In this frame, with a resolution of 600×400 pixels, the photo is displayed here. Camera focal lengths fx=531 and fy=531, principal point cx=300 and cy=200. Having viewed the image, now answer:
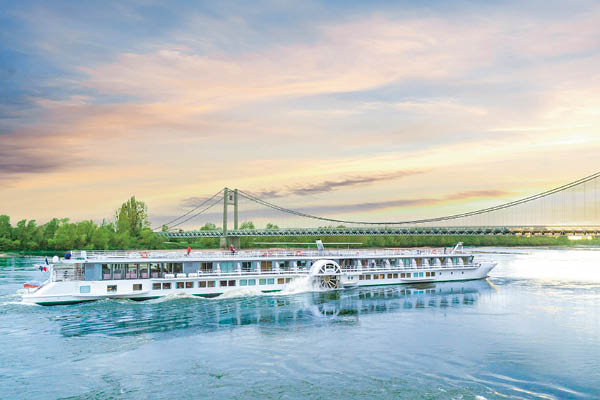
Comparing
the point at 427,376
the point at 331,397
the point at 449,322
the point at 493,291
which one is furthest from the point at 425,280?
the point at 331,397

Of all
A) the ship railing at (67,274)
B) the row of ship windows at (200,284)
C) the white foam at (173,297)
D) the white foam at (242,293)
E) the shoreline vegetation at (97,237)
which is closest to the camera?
the ship railing at (67,274)

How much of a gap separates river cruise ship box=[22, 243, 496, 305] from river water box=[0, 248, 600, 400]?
1815 millimetres

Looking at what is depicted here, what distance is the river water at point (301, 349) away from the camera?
79.0ft

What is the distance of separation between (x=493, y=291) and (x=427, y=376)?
3398 centimetres

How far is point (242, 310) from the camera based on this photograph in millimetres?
42750

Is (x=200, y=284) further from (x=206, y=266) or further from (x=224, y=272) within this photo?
(x=224, y=272)

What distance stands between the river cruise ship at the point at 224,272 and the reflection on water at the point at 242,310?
1533mm

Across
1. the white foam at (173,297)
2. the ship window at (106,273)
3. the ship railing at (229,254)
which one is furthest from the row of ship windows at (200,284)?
the ship railing at (229,254)

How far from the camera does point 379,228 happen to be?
346 feet

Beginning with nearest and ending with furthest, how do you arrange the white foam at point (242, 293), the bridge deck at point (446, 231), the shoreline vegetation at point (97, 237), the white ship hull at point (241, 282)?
1. the white ship hull at point (241, 282)
2. the white foam at point (242, 293)
3. the bridge deck at point (446, 231)
4. the shoreline vegetation at point (97, 237)

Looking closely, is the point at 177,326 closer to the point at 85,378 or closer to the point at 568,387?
the point at 85,378

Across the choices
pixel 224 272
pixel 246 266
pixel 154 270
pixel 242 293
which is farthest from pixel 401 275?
pixel 154 270

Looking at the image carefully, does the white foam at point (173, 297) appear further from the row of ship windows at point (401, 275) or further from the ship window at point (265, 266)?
the row of ship windows at point (401, 275)

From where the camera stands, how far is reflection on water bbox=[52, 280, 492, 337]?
3631cm
